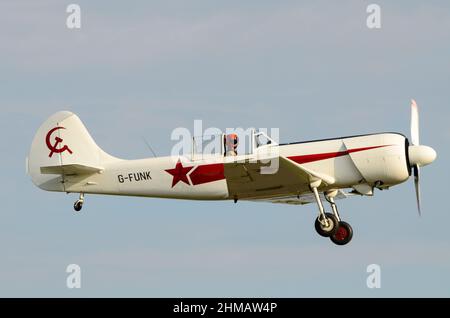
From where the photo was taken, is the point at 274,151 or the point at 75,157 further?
→ the point at 75,157

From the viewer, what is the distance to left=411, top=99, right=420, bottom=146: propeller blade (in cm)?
2027

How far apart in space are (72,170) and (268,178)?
429 centimetres

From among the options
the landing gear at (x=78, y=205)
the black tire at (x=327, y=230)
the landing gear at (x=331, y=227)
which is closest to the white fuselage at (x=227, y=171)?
the landing gear at (x=78, y=205)

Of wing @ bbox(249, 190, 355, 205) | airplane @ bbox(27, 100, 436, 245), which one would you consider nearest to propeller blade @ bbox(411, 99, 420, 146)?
airplane @ bbox(27, 100, 436, 245)

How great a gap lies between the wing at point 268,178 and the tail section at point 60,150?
10.2 ft

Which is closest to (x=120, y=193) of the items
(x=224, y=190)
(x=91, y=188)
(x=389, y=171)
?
(x=91, y=188)

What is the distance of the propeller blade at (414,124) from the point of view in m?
20.3

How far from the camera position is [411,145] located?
64.9ft

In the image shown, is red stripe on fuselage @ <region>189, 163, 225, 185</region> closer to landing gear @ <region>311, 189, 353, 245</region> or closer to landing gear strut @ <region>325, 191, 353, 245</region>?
landing gear @ <region>311, 189, 353, 245</region>

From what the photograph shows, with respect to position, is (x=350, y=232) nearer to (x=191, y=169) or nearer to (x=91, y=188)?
(x=191, y=169)

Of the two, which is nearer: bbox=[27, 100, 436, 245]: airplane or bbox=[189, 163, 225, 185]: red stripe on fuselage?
bbox=[27, 100, 436, 245]: airplane

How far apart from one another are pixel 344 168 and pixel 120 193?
15.3 ft

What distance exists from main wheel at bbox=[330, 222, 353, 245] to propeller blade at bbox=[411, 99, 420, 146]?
2.15 meters
